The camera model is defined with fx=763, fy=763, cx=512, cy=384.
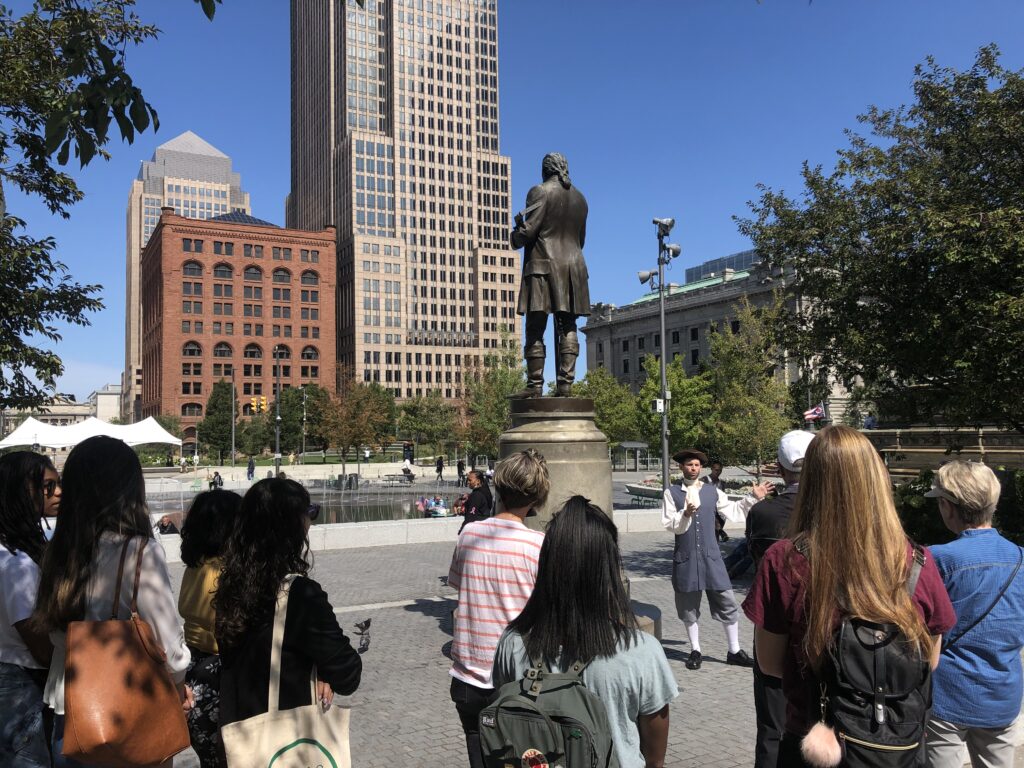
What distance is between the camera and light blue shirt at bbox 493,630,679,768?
8.43 ft

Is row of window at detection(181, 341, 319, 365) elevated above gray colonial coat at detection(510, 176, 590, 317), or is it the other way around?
row of window at detection(181, 341, 319, 365)

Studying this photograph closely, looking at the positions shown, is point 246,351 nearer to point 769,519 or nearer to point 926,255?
point 926,255

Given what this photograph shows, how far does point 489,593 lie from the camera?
3.70m

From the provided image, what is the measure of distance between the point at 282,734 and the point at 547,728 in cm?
120

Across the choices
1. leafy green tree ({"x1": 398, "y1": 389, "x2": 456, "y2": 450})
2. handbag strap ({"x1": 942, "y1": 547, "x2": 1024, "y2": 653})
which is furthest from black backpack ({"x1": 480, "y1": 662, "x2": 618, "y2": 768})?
leafy green tree ({"x1": 398, "y1": 389, "x2": 456, "y2": 450})

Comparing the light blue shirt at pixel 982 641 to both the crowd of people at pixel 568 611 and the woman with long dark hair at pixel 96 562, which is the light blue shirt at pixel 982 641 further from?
the woman with long dark hair at pixel 96 562

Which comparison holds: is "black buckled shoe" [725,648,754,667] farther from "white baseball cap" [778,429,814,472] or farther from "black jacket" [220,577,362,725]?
"black jacket" [220,577,362,725]

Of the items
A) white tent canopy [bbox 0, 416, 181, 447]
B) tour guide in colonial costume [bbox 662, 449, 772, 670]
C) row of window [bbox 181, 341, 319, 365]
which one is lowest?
tour guide in colonial costume [bbox 662, 449, 772, 670]

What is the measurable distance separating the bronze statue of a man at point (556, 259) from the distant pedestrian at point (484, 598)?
5.06 meters

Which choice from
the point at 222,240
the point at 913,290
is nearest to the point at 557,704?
the point at 913,290

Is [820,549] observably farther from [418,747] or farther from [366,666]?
[366,666]

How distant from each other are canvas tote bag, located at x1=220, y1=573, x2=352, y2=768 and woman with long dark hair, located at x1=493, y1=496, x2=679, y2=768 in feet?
2.59

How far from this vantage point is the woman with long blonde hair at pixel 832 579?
8.09 feet

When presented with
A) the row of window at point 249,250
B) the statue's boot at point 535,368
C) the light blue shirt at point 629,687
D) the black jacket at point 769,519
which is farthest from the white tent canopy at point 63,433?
the row of window at point 249,250
